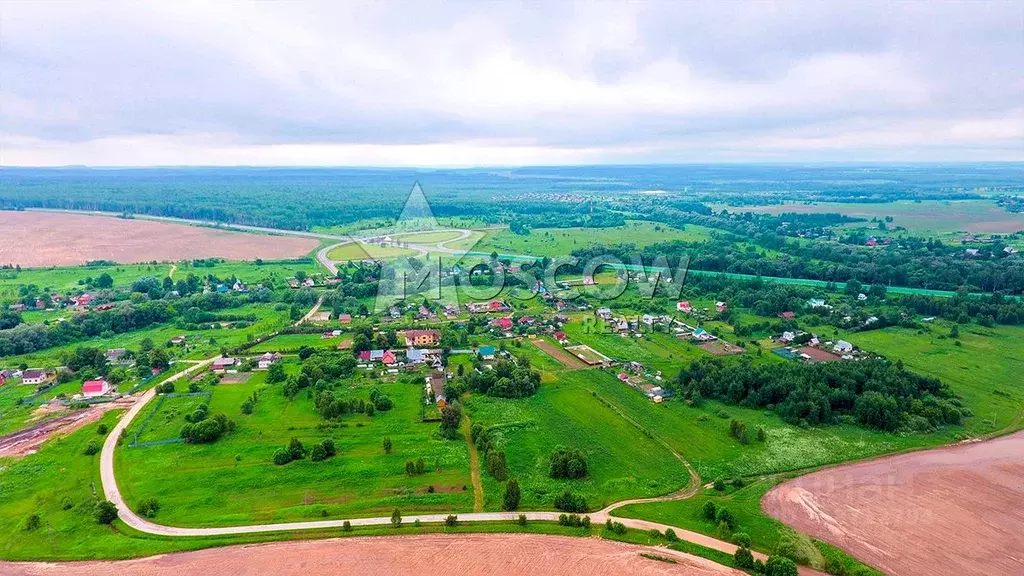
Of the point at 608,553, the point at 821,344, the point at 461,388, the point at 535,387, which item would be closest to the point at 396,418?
the point at 461,388

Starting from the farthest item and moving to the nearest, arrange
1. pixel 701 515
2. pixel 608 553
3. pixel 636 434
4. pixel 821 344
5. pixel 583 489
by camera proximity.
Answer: pixel 821 344 < pixel 636 434 < pixel 583 489 < pixel 701 515 < pixel 608 553

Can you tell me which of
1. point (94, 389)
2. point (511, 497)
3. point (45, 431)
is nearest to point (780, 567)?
point (511, 497)

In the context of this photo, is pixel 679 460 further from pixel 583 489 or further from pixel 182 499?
pixel 182 499

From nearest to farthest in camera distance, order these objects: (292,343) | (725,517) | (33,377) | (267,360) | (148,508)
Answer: (725,517) → (148,508) → (33,377) → (267,360) → (292,343)

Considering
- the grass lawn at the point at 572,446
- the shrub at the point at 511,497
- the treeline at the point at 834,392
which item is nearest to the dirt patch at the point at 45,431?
the grass lawn at the point at 572,446

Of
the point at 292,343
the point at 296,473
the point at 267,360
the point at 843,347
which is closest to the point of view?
the point at 296,473

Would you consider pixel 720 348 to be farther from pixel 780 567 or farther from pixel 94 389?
pixel 94 389
